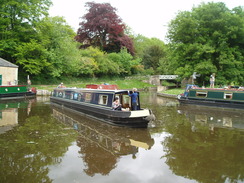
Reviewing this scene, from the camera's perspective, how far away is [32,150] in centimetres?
624

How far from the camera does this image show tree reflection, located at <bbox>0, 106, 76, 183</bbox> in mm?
4734

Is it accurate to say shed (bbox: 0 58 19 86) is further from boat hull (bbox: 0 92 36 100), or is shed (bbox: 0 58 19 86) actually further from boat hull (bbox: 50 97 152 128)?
boat hull (bbox: 50 97 152 128)

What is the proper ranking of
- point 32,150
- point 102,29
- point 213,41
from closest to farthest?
point 32,150
point 213,41
point 102,29

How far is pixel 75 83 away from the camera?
106ft

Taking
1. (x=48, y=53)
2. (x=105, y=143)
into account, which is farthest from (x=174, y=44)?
(x=105, y=143)

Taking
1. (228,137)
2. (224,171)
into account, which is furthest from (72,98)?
(224,171)

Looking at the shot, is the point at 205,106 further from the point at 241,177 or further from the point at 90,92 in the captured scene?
the point at 241,177

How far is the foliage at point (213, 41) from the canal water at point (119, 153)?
54.8 feet

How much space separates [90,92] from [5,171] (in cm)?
755

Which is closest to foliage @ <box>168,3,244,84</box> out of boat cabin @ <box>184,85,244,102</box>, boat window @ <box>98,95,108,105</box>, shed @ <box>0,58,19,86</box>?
boat cabin @ <box>184,85,244,102</box>

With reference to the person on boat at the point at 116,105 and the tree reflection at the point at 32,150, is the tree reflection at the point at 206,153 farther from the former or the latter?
the tree reflection at the point at 32,150

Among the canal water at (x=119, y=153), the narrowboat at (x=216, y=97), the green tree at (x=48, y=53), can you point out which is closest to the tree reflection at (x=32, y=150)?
the canal water at (x=119, y=153)

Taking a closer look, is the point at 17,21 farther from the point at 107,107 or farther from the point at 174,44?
the point at 107,107

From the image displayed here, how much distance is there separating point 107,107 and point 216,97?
10.2 m
